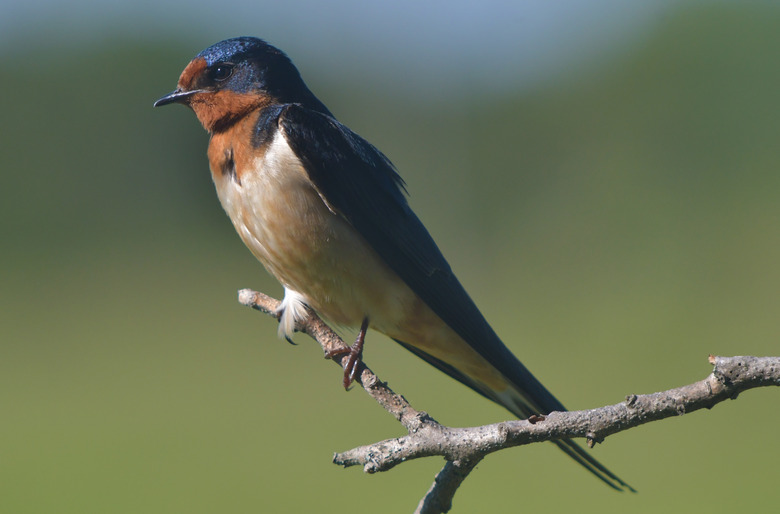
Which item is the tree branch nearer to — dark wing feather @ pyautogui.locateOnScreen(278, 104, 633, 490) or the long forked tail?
the long forked tail

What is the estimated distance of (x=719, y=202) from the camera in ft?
59.5

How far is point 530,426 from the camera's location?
60.2 inches

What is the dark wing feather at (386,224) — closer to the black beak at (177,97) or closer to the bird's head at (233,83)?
the bird's head at (233,83)

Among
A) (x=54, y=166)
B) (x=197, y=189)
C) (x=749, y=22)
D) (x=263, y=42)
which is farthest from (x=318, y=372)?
(x=263, y=42)

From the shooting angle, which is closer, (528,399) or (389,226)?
(528,399)

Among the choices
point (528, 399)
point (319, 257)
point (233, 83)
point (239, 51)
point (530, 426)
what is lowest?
point (528, 399)

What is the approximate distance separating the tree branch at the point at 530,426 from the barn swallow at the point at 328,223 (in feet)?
2.78

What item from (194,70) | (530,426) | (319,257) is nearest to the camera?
(530,426)

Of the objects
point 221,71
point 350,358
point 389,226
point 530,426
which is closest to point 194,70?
point 221,71

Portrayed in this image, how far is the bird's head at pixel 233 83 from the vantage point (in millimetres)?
3061

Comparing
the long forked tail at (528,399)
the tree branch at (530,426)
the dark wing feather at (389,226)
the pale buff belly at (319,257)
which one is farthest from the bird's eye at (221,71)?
the tree branch at (530,426)

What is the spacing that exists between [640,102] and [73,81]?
476 inches

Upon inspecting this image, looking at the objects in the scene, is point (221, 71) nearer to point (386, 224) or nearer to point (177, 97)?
point (177, 97)

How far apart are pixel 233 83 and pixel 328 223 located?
2.17 feet
